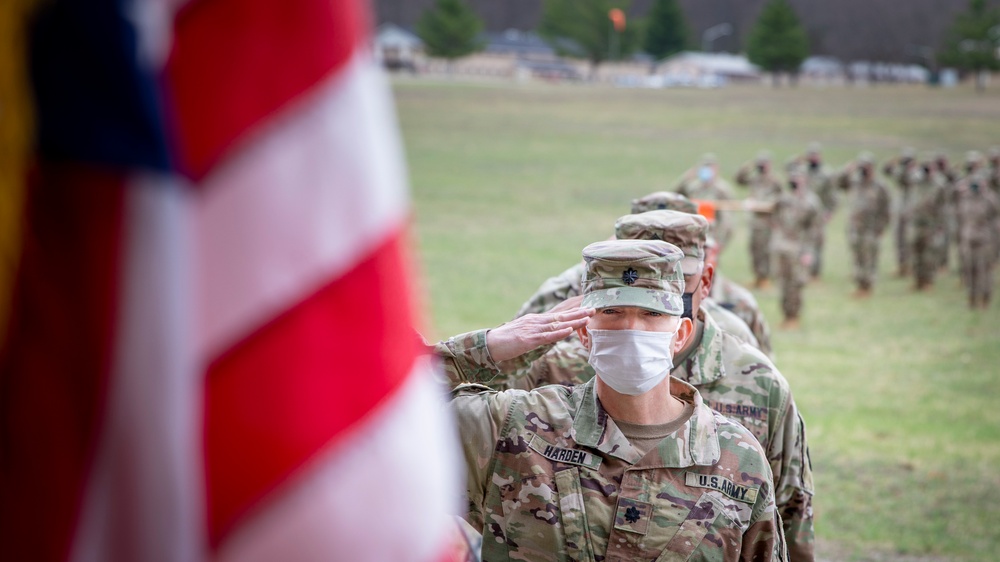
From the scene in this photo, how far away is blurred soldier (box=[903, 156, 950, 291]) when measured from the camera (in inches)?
709

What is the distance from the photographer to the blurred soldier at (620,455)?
2629mm

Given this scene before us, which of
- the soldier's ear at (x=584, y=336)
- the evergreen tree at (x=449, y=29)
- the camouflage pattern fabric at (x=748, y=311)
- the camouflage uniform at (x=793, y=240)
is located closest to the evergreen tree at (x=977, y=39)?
the evergreen tree at (x=449, y=29)

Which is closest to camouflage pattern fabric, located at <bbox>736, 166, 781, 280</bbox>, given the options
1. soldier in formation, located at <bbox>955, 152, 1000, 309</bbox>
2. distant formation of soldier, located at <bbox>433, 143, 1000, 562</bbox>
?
soldier in formation, located at <bbox>955, 152, 1000, 309</bbox>

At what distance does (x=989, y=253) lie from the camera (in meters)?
16.0

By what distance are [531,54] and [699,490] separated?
62.2 meters

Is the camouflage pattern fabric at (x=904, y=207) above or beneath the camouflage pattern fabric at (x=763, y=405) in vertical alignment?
beneath

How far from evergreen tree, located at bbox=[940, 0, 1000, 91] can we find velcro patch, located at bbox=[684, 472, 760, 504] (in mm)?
46071

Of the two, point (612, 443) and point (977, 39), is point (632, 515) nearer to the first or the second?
point (612, 443)

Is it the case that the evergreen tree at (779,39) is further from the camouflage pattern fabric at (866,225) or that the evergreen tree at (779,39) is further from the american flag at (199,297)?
the american flag at (199,297)

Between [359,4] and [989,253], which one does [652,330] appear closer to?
[359,4]

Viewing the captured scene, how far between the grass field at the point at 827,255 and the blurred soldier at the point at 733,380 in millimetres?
686

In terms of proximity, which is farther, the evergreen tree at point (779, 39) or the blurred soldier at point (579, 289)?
the evergreen tree at point (779, 39)

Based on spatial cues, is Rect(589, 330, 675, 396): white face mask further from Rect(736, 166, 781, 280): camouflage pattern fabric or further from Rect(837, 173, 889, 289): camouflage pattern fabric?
Rect(837, 173, 889, 289): camouflage pattern fabric

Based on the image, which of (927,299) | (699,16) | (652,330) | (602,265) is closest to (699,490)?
(652,330)
